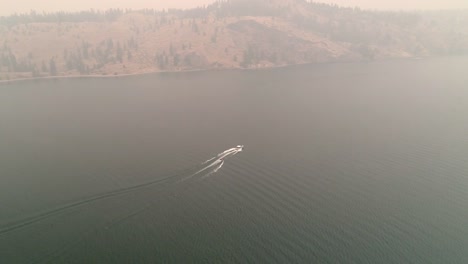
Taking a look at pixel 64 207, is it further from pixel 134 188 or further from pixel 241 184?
pixel 241 184

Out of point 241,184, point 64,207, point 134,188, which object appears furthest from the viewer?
point 241,184

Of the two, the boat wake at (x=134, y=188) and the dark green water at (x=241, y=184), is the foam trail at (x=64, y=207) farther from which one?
the dark green water at (x=241, y=184)

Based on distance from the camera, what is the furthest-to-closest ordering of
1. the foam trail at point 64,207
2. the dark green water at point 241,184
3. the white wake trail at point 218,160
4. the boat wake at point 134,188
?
the white wake trail at point 218,160 → the boat wake at point 134,188 → the foam trail at point 64,207 → the dark green water at point 241,184

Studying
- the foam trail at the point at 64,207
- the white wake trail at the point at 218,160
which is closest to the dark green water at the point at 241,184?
the foam trail at the point at 64,207

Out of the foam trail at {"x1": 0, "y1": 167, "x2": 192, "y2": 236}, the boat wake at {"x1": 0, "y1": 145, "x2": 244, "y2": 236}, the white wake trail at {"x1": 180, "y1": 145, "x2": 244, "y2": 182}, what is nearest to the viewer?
the foam trail at {"x1": 0, "y1": 167, "x2": 192, "y2": 236}

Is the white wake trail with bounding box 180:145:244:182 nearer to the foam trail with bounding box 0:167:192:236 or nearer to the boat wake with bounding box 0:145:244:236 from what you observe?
the boat wake with bounding box 0:145:244:236

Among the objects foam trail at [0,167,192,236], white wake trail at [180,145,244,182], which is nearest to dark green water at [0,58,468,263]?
foam trail at [0,167,192,236]

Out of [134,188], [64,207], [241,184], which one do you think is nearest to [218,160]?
[241,184]
